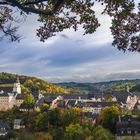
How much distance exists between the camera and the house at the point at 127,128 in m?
74.5

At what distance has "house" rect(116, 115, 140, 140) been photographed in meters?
74.5

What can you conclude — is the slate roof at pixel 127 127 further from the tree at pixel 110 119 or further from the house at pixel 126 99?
the house at pixel 126 99

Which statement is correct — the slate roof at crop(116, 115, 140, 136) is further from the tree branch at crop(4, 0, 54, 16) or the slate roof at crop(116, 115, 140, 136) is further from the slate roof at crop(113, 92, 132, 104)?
the tree branch at crop(4, 0, 54, 16)

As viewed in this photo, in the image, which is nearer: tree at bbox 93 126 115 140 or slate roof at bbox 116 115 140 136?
tree at bbox 93 126 115 140

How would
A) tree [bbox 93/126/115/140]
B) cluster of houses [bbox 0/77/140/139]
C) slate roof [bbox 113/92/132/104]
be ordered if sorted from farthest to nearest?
slate roof [bbox 113/92/132/104] → cluster of houses [bbox 0/77/140/139] → tree [bbox 93/126/115/140]

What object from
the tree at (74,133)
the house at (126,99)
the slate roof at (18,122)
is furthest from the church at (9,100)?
the tree at (74,133)

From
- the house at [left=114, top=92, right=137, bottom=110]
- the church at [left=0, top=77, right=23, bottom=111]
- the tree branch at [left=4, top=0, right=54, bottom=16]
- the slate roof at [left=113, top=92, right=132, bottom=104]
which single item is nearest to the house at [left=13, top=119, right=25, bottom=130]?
the church at [left=0, top=77, right=23, bottom=111]

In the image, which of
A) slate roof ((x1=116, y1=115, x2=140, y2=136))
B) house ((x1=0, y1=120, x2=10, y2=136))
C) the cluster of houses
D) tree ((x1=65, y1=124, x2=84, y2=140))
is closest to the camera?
tree ((x1=65, y1=124, x2=84, y2=140))

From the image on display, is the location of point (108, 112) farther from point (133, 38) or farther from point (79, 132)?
point (133, 38)

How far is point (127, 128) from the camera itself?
7625 centimetres

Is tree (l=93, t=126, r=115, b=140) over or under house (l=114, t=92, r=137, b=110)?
under

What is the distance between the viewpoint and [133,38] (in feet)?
27.3

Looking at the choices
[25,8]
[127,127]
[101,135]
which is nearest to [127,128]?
[127,127]

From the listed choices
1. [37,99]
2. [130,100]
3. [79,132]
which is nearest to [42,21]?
[79,132]
